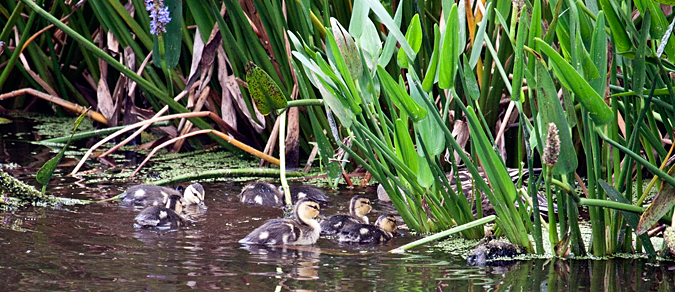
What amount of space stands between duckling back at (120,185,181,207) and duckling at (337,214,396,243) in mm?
1032

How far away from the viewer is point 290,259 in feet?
8.98

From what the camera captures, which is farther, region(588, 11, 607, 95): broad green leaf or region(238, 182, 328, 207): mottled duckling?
region(238, 182, 328, 207): mottled duckling

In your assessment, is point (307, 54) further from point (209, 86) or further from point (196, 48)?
point (209, 86)

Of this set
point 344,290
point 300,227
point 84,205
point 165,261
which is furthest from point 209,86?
point 344,290

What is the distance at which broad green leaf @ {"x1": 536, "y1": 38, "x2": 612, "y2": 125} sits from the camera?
1.99 meters

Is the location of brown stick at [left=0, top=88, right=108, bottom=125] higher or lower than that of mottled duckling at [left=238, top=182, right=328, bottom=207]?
higher

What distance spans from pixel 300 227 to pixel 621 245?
1230 mm

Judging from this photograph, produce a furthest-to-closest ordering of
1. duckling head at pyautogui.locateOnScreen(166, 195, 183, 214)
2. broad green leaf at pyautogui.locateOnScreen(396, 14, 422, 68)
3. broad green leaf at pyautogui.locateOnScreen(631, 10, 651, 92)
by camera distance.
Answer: duckling head at pyautogui.locateOnScreen(166, 195, 183, 214), broad green leaf at pyautogui.locateOnScreen(396, 14, 422, 68), broad green leaf at pyautogui.locateOnScreen(631, 10, 651, 92)

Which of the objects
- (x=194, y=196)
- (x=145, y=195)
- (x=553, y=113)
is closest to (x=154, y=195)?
(x=145, y=195)

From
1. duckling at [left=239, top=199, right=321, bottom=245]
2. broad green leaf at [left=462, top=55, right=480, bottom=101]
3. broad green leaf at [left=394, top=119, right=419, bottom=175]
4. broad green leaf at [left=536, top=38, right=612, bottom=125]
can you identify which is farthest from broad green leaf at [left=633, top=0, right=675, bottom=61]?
duckling at [left=239, top=199, right=321, bottom=245]

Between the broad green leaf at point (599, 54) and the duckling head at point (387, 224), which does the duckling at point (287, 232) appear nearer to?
the duckling head at point (387, 224)

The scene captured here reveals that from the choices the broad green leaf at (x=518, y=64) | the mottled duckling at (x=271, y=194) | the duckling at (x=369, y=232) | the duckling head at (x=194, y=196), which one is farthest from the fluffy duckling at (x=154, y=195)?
the broad green leaf at (x=518, y=64)

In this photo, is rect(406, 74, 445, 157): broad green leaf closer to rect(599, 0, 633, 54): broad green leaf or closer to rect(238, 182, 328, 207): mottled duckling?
rect(599, 0, 633, 54): broad green leaf

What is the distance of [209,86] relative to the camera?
16.0 feet
